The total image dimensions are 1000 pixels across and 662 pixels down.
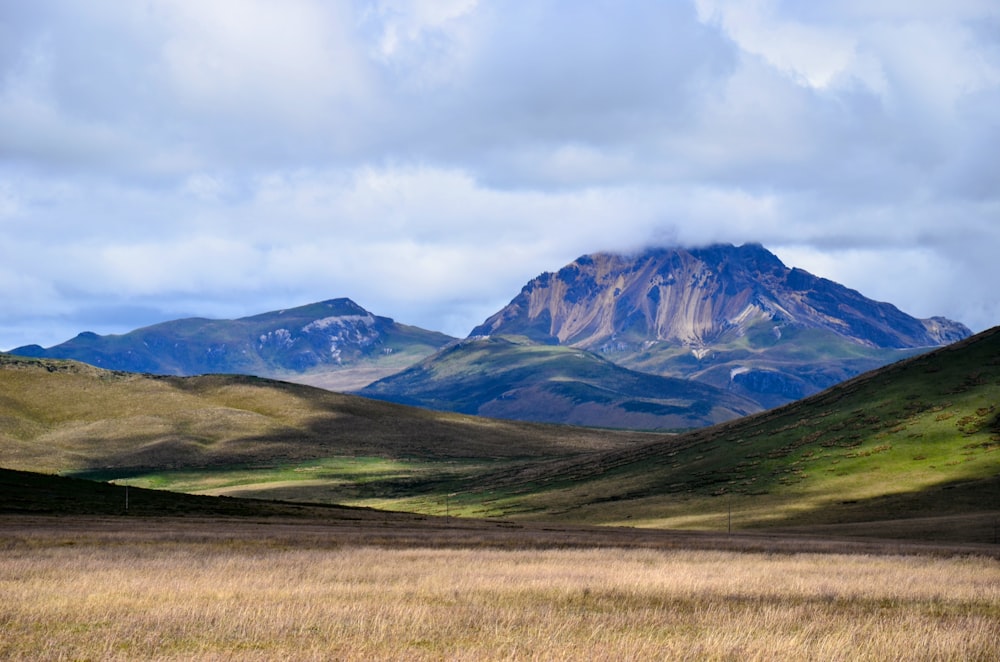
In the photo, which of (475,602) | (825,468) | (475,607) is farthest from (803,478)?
→ (475,607)

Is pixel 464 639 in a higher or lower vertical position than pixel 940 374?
lower

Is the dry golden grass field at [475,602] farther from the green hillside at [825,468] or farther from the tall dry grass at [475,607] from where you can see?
the green hillside at [825,468]

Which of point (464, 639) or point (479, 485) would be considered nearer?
point (464, 639)

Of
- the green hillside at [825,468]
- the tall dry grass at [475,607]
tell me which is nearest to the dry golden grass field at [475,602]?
the tall dry grass at [475,607]

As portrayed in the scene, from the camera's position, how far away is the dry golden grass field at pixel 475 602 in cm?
1850

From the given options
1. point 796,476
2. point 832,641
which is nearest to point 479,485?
point 796,476

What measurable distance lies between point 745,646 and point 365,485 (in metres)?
173

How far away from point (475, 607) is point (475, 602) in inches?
49.3

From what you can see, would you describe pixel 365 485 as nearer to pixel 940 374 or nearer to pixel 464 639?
pixel 940 374

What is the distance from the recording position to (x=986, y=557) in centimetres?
4469

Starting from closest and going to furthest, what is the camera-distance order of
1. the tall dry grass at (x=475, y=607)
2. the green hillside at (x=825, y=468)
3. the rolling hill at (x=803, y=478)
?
1. the tall dry grass at (x=475, y=607)
2. the rolling hill at (x=803, y=478)
3. the green hillside at (x=825, y=468)

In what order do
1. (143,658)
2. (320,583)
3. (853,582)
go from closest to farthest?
(143,658), (320,583), (853,582)

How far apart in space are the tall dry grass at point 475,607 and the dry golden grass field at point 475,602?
0.08 metres

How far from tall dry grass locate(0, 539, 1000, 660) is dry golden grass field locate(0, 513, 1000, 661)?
3.1 inches
